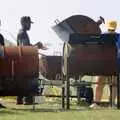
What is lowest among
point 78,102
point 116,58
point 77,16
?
point 78,102

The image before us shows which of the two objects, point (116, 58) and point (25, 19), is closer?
point (116, 58)

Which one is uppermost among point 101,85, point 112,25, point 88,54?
point 112,25

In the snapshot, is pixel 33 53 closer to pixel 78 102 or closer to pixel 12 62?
pixel 12 62

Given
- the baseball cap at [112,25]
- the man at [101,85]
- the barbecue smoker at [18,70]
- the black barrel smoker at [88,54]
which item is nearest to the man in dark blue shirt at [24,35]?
the barbecue smoker at [18,70]

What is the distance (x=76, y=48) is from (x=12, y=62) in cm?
142

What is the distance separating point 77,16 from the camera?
1466 cm

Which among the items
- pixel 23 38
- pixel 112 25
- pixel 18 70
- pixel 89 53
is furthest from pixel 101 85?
pixel 18 70

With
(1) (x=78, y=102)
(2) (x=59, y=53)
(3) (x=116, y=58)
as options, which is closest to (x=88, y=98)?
(1) (x=78, y=102)

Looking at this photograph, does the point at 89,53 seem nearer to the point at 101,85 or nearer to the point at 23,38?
the point at 101,85

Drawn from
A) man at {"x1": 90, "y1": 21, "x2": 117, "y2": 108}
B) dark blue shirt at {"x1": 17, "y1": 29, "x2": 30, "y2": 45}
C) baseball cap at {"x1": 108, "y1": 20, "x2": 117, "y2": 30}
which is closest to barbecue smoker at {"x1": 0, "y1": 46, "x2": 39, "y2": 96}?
dark blue shirt at {"x1": 17, "y1": 29, "x2": 30, "y2": 45}

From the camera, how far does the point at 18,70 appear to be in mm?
14195

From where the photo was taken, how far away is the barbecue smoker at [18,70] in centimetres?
1410

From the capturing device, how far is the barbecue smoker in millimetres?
14102

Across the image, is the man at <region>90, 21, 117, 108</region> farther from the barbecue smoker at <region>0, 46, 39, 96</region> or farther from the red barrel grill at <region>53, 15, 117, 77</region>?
the barbecue smoker at <region>0, 46, 39, 96</region>
